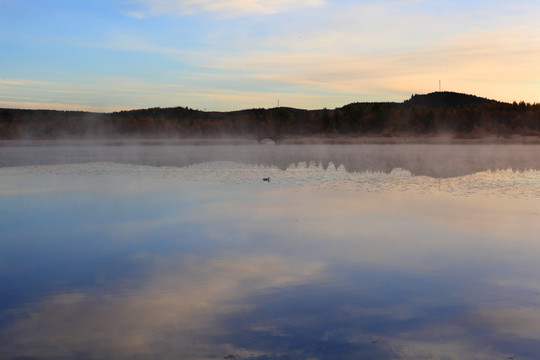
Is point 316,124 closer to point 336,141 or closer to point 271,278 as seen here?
point 336,141

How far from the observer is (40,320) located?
7160 mm

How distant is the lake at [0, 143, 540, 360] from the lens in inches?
254

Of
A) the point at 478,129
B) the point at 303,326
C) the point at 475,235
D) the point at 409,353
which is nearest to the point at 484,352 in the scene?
the point at 409,353

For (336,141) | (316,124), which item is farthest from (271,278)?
(316,124)

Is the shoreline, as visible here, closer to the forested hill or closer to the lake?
the forested hill

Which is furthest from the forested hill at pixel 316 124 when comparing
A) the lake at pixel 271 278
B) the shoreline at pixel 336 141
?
the lake at pixel 271 278

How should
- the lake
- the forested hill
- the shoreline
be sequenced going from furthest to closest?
the forested hill < the shoreline < the lake

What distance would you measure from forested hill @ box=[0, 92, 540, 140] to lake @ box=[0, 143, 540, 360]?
86.4 metres

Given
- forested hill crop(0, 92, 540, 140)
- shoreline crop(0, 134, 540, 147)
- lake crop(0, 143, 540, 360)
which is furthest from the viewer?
forested hill crop(0, 92, 540, 140)

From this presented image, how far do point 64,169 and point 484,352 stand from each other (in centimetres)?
3075

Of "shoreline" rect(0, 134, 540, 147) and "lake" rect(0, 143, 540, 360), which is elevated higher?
"shoreline" rect(0, 134, 540, 147)

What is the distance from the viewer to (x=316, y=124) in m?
132

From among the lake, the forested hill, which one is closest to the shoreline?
the forested hill

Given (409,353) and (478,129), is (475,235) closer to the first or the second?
(409,353)
